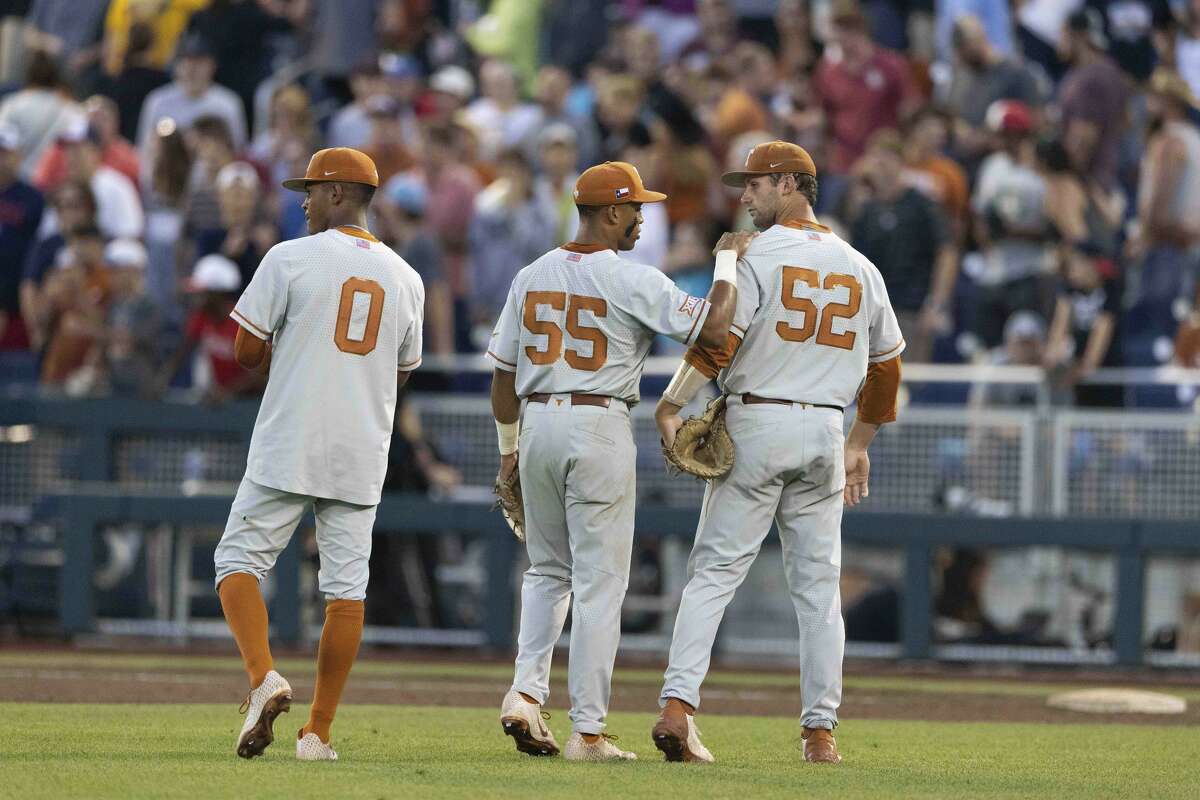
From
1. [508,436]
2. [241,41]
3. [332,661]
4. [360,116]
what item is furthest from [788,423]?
[241,41]

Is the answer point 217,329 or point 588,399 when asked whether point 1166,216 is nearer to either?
point 217,329

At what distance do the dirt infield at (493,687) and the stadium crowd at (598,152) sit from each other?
7.33ft

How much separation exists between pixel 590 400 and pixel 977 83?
10328 millimetres

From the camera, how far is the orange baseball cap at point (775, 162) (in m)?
8.09

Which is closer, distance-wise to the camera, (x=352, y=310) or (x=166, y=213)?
(x=352, y=310)

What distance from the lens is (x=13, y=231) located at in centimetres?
1708

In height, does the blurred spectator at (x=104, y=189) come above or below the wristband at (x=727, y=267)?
above

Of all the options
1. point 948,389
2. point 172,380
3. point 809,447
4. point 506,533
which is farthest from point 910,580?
point 809,447

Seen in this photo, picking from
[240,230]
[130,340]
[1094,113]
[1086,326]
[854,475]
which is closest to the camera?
[854,475]

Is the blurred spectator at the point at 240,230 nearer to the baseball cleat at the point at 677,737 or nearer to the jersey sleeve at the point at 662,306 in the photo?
the jersey sleeve at the point at 662,306

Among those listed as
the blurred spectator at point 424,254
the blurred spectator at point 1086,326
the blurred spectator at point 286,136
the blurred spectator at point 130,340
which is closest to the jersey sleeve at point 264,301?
the blurred spectator at point 424,254

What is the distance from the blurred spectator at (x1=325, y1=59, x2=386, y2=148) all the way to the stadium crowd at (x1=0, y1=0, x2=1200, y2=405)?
0.03 m

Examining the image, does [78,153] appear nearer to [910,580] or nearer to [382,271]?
[910,580]

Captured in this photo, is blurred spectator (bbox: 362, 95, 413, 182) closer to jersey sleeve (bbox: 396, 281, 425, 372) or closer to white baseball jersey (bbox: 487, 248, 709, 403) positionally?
jersey sleeve (bbox: 396, 281, 425, 372)
